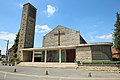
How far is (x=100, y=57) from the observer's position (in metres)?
22.6

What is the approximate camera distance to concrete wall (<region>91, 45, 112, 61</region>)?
2252 centimetres

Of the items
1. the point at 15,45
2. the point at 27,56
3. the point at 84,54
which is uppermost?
the point at 15,45

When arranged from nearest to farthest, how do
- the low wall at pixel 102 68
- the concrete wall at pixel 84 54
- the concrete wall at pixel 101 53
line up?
the low wall at pixel 102 68, the concrete wall at pixel 101 53, the concrete wall at pixel 84 54

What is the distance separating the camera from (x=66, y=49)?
29359 mm

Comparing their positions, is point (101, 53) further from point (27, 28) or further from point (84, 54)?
point (27, 28)

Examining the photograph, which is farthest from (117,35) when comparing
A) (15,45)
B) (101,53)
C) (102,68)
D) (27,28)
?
(15,45)

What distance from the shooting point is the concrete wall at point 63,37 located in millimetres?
30622

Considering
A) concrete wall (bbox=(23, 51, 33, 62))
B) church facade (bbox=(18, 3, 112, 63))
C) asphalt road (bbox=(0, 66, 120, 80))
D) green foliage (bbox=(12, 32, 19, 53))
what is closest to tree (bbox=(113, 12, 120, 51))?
church facade (bbox=(18, 3, 112, 63))

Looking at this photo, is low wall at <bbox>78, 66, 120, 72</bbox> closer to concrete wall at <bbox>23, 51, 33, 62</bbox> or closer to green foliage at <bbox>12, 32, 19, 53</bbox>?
concrete wall at <bbox>23, 51, 33, 62</bbox>

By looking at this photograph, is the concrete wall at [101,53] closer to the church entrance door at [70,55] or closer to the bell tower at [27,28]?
the church entrance door at [70,55]

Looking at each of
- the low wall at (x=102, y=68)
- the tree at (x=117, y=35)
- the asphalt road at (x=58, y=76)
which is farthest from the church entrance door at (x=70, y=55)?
the asphalt road at (x=58, y=76)

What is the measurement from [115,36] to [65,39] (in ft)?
42.9

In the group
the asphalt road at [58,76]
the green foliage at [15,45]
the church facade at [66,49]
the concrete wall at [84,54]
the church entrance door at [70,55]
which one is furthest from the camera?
the green foliage at [15,45]

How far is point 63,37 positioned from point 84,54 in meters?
10.0
